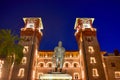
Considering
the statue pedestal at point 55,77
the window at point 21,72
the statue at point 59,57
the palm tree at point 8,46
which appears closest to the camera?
the statue pedestal at point 55,77

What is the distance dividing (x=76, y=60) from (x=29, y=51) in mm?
15945

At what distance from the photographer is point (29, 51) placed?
58.8m

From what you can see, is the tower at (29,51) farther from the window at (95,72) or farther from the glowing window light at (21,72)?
the window at (95,72)

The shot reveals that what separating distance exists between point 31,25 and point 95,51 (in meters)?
24.7

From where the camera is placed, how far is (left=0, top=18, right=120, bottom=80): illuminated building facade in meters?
54.3

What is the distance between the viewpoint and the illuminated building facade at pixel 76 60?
5434cm

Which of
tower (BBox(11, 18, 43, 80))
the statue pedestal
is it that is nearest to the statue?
the statue pedestal

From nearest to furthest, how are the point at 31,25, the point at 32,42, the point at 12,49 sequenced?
the point at 12,49 < the point at 32,42 < the point at 31,25

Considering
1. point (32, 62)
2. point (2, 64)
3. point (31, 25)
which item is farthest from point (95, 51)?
point (2, 64)

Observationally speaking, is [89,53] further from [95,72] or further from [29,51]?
[29,51]

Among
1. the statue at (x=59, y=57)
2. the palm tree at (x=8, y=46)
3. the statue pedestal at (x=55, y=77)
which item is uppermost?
the palm tree at (x=8, y=46)

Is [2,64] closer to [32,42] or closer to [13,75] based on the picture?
[13,75]

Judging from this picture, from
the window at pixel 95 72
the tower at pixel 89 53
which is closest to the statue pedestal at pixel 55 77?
the tower at pixel 89 53

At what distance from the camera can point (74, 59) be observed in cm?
6228
